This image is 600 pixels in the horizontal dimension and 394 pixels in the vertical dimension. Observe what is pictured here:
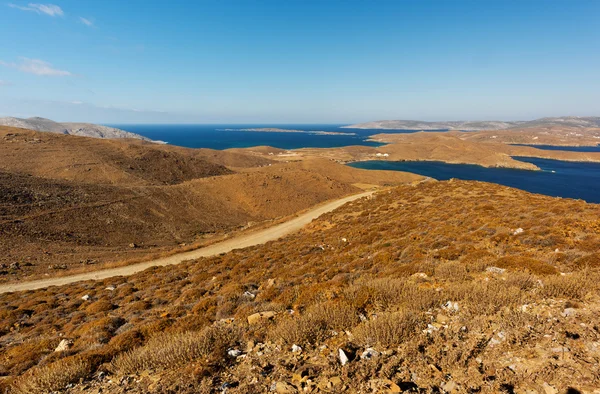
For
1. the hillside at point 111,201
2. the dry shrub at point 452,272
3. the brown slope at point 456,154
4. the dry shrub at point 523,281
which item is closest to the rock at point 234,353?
the dry shrub at point 452,272

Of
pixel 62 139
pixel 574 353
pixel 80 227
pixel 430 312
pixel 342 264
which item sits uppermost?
pixel 62 139

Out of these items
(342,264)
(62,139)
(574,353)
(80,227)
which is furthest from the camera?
(62,139)

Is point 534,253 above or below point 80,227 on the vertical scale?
above

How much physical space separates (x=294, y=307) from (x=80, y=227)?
134ft

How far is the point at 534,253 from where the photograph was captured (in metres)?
12.6

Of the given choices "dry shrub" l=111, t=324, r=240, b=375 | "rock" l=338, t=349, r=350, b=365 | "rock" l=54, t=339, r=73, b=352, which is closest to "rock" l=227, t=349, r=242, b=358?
"dry shrub" l=111, t=324, r=240, b=375

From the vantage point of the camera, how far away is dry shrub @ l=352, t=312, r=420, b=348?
661 cm

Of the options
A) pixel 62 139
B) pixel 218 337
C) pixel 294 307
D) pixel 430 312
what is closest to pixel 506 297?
pixel 430 312

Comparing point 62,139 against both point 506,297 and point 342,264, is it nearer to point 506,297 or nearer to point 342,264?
point 342,264

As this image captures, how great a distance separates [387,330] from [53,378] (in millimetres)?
7899

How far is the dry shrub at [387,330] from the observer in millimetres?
6605

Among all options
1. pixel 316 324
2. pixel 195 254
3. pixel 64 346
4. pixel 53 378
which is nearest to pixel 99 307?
pixel 64 346

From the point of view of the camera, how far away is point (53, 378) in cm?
669

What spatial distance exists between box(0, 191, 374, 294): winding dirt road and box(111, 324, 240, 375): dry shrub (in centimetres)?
2030
